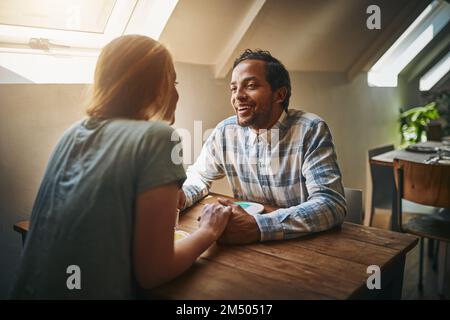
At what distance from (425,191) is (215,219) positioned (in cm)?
161

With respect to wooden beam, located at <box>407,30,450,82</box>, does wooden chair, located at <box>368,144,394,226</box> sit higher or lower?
Answer: lower

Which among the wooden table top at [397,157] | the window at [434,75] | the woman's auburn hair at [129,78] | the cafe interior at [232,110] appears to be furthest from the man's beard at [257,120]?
the window at [434,75]

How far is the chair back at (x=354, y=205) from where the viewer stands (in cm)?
172

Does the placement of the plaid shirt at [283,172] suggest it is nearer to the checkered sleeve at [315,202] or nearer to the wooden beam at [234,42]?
the checkered sleeve at [315,202]

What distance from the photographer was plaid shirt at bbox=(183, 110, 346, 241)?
128 centimetres

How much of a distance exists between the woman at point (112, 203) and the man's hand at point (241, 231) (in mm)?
244

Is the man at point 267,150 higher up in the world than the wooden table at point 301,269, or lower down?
higher up

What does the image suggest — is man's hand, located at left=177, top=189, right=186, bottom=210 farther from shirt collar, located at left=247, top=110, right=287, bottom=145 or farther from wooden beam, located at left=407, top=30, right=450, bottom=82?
wooden beam, located at left=407, top=30, right=450, bottom=82

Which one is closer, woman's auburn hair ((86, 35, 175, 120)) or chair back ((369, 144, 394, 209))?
woman's auburn hair ((86, 35, 175, 120))

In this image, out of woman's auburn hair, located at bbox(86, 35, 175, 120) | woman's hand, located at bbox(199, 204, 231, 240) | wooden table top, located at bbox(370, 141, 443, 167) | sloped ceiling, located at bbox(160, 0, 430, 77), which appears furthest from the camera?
wooden table top, located at bbox(370, 141, 443, 167)

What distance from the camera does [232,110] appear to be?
8.50 ft

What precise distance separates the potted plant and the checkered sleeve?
12.2 feet

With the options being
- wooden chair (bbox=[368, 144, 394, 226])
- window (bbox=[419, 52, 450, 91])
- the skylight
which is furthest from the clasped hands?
window (bbox=[419, 52, 450, 91])

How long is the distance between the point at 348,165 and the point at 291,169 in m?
2.58
